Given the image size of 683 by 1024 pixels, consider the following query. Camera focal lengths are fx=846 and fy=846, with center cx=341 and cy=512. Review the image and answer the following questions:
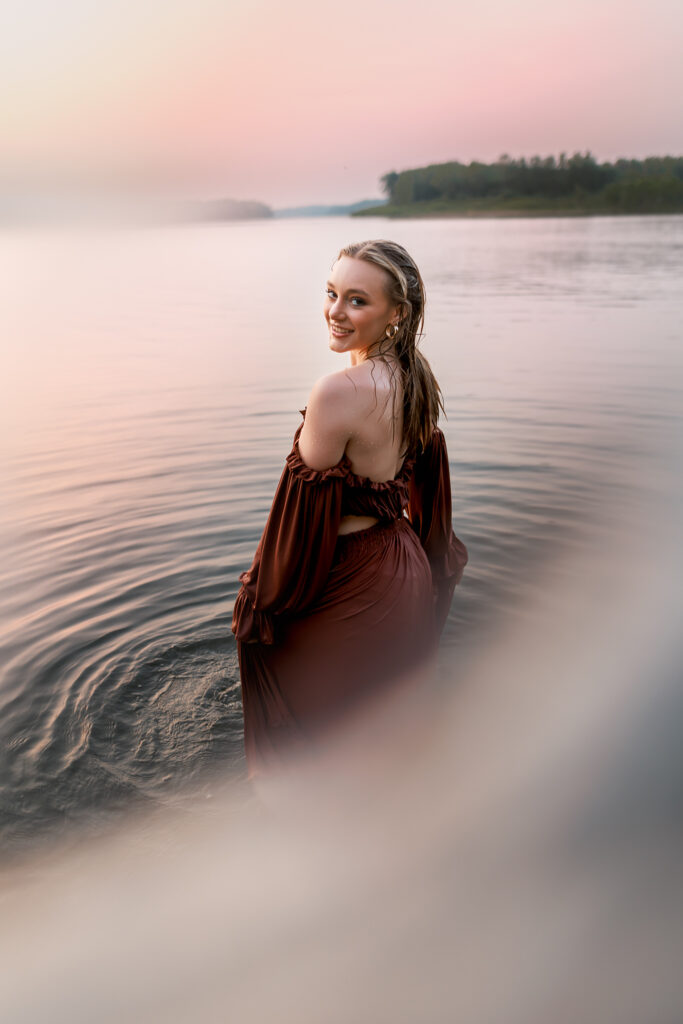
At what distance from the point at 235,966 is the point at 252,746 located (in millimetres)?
840

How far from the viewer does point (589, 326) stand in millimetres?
17000

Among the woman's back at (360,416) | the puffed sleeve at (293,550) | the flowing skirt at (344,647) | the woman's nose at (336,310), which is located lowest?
the flowing skirt at (344,647)

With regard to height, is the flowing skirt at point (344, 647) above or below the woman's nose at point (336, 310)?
below

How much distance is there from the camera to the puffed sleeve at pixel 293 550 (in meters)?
2.79

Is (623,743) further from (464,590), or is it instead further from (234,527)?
(234,527)

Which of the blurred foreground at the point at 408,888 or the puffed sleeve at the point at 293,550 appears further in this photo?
the puffed sleeve at the point at 293,550

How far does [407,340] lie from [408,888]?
1826mm

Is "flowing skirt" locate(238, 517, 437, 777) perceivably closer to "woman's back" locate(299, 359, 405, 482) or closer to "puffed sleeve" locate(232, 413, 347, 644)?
"puffed sleeve" locate(232, 413, 347, 644)

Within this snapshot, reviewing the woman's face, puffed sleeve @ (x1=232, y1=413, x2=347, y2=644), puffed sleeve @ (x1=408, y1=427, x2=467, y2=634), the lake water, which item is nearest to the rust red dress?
puffed sleeve @ (x1=232, y1=413, x2=347, y2=644)

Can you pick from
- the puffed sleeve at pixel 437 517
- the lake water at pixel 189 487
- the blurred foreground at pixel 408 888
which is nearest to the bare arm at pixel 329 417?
the puffed sleeve at pixel 437 517

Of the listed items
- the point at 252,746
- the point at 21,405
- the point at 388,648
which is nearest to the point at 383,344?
the point at 388,648

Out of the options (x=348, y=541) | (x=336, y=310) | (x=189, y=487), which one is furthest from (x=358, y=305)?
(x=189, y=487)

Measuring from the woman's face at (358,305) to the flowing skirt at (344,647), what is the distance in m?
0.66

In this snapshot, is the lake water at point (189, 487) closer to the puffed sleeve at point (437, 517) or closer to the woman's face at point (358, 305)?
the puffed sleeve at point (437, 517)
